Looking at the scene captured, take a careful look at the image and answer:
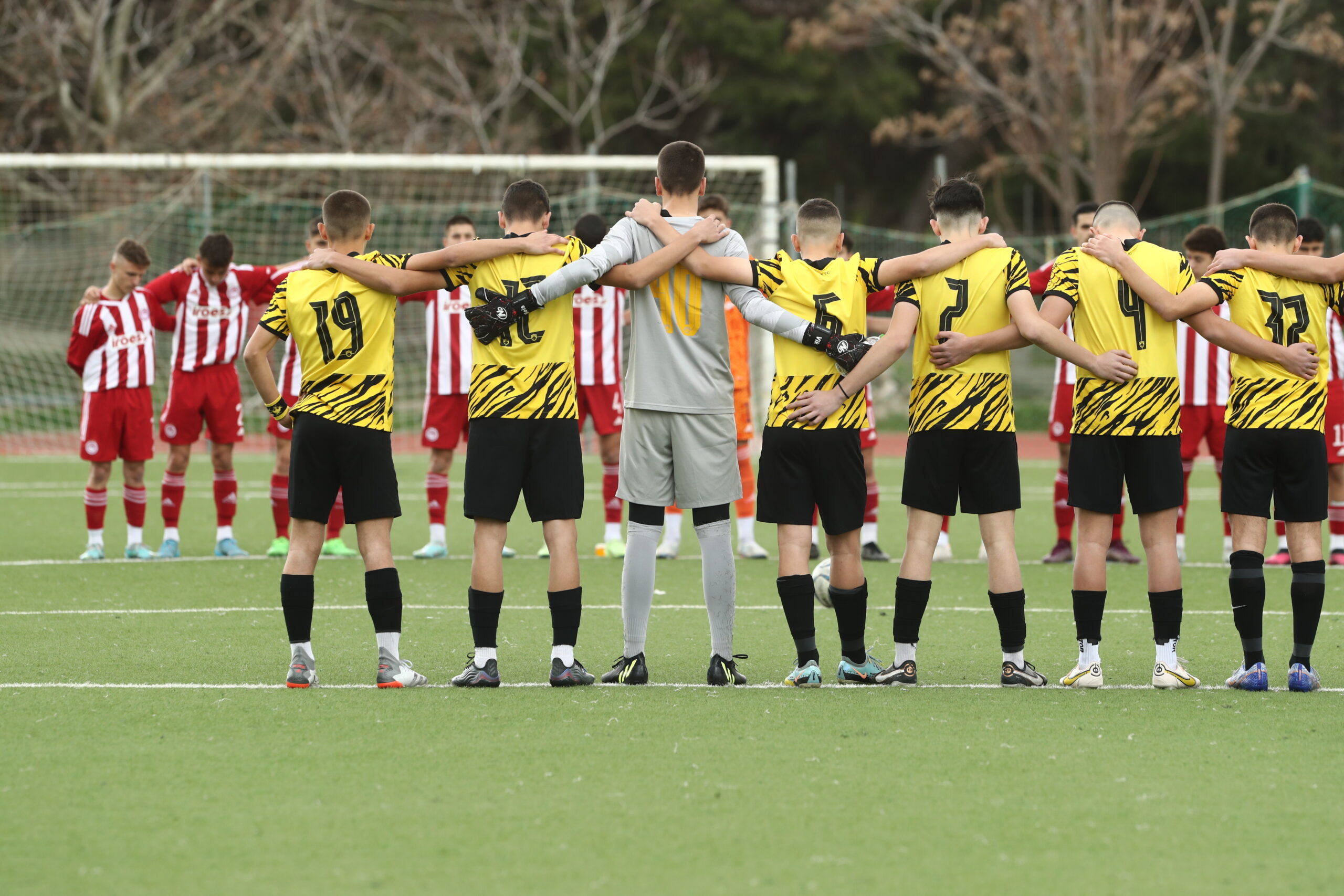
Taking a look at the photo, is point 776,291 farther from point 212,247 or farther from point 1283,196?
point 1283,196

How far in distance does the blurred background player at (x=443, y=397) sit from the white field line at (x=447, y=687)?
4583 mm

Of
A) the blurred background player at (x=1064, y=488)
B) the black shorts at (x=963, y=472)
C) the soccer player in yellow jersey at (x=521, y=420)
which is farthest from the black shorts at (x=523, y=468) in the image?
the blurred background player at (x=1064, y=488)

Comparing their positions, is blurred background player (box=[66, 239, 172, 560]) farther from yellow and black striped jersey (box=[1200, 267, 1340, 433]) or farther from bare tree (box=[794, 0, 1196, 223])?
bare tree (box=[794, 0, 1196, 223])

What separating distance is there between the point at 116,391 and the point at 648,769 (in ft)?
24.8

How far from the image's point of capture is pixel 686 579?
32.7 feet

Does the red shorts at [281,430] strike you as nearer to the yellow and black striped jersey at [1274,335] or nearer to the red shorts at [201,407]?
the red shorts at [201,407]

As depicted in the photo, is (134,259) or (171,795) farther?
(134,259)

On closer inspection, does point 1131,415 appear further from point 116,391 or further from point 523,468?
point 116,391

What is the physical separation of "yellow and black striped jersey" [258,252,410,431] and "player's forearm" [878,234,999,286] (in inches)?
85.3

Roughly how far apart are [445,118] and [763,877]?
93.1 ft

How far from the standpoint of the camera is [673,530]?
449 inches

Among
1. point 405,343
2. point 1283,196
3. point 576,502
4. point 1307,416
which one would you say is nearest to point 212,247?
point 576,502

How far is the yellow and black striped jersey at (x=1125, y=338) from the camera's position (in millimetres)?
6293

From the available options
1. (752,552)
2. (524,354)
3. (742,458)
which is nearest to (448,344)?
(742,458)
